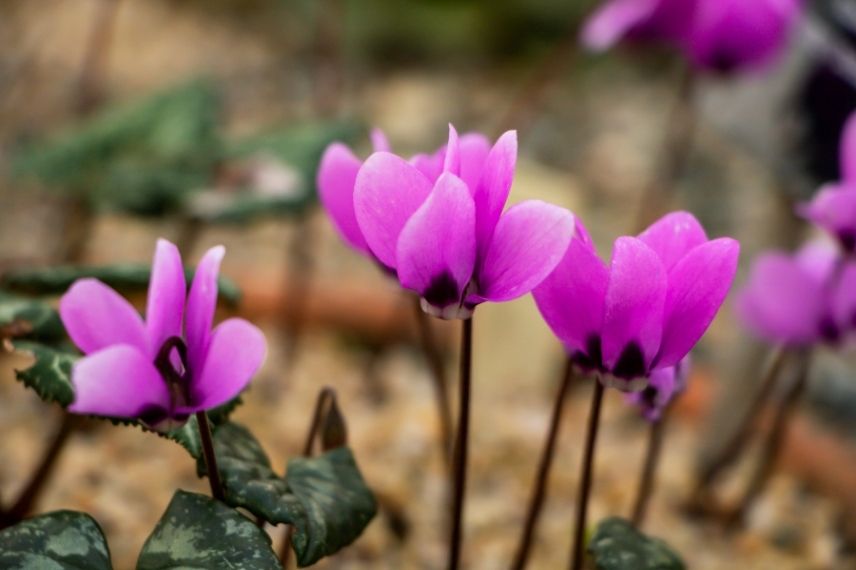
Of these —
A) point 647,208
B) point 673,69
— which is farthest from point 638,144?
point 647,208

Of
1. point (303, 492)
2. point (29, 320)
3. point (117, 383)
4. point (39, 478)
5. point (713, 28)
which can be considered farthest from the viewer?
point (713, 28)

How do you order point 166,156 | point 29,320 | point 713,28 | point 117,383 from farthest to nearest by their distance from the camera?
point 166,156 < point 713,28 < point 29,320 < point 117,383

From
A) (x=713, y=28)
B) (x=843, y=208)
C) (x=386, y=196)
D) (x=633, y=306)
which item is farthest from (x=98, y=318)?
(x=713, y=28)

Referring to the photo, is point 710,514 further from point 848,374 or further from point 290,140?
point 290,140

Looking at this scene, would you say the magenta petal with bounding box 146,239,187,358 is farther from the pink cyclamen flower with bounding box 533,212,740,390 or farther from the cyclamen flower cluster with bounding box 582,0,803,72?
the cyclamen flower cluster with bounding box 582,0,803,72

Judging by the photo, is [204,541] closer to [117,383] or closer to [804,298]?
[117,383]

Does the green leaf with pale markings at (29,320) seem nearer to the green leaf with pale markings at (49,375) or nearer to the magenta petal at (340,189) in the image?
the green leaf with pale markings at (49,375)

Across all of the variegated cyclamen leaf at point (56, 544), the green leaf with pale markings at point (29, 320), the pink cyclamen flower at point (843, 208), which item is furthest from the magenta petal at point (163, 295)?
the pink cyclamen flower at point (843, 208)

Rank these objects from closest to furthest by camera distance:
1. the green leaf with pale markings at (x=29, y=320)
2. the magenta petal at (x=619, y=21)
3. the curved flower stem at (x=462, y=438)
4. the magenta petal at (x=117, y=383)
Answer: the magenta petal at (x=117, y=383) < the curved flower stem at (x=462, y=438) < the green leaf with pale markings at (x=29, y=320) < the magenta petal at (x=619, y=21)
